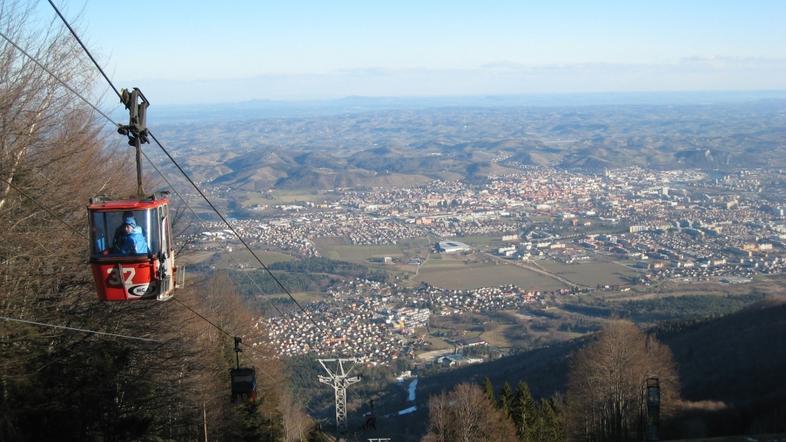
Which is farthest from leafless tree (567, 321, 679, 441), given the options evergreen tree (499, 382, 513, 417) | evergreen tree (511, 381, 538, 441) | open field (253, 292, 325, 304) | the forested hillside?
open field (253, 292, 325, 304)

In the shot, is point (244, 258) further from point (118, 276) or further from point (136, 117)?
point (136, 117)

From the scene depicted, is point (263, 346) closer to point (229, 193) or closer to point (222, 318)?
point (222, 318)

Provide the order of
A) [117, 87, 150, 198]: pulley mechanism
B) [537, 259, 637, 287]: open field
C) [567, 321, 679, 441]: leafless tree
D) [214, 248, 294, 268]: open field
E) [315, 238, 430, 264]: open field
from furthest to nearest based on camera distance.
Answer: [315, 238, 430, 264]: open field → [214, 248, 294, 268]: open field → [537, 259, 637, 287]: open field → [567, 321, 679, 441]: leafless tree → [117, 87, 150, 198]: pulley mechanism

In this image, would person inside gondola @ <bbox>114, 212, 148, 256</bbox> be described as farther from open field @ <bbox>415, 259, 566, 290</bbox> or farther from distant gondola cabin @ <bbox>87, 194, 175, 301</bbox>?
open field @ <bbox>415, 259, 566, 290</bbox>

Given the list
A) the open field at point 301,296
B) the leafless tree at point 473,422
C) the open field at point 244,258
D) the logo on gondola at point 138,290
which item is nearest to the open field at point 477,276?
the open field at point 301,296

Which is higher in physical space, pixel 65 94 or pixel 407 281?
pixel 65 94

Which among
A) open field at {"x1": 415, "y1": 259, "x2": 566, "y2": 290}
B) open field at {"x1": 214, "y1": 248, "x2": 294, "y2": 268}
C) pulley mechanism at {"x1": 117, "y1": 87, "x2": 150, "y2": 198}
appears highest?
pulley mechanism at {"x1": 117, "y1": 87, "x2": 150, "y2": 198}

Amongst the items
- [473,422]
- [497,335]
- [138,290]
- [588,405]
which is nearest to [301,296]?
[497,335]

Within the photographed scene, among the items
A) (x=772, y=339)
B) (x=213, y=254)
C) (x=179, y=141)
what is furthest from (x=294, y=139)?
(x=772, y=339)
